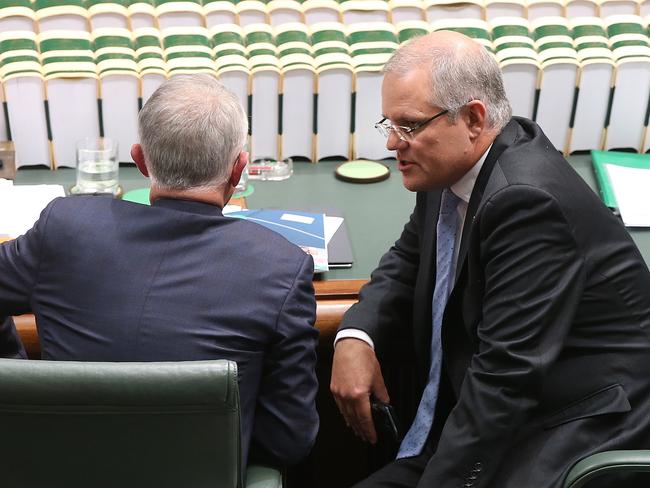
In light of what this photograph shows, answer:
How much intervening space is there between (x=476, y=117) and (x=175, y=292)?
58cm

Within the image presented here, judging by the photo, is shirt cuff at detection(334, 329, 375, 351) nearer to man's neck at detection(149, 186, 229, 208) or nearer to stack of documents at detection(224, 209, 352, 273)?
stack of documents at detection(224, 209, 352, 273)

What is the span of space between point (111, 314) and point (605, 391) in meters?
0.81

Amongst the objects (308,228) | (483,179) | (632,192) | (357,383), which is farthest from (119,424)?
(632,192)

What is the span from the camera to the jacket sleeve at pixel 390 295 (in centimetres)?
185

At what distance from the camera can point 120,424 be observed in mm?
1252

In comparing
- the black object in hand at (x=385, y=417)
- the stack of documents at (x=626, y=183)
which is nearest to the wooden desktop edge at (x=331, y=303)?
the black object in hand at (x=385, y=417)

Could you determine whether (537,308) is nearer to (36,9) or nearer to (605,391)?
(605,391)

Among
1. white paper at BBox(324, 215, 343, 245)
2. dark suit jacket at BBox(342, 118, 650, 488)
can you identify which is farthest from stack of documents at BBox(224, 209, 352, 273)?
dark suit jacket at BBox(342, 118, 650, 488)

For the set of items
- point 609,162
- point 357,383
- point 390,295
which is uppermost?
point 609,162

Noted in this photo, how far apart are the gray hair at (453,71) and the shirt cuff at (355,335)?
1.58 ft

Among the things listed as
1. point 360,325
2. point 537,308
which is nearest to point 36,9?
point 360,325

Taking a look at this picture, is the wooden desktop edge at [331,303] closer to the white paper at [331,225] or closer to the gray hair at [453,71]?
the white paper at [331,225]

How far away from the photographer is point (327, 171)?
96.7 inches

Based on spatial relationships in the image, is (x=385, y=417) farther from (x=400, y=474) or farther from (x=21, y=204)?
(x=21, y=204)
